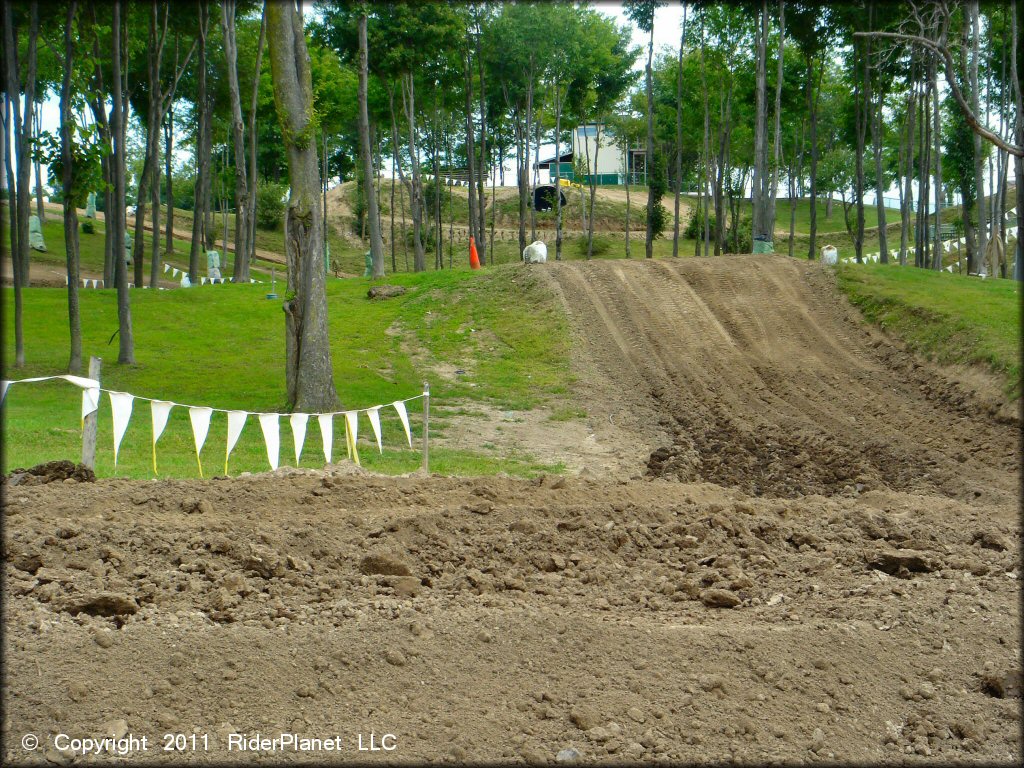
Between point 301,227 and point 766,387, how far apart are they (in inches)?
386

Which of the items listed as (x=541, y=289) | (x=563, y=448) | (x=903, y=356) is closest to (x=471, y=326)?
(x=541, y=289)

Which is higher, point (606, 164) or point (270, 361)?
point (606, 164)

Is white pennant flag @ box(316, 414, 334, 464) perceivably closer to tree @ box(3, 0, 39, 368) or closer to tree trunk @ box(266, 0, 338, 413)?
tree trunk @ box(266, 0, 338, 413)

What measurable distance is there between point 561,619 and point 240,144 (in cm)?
2593

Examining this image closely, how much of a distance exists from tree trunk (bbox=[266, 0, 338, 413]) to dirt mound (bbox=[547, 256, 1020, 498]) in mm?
5406

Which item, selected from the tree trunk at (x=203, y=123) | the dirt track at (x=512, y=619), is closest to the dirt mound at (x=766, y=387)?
the dirt track at (x=512, y=619)

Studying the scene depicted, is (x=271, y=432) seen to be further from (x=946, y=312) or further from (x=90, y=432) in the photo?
(x=946, y=312)

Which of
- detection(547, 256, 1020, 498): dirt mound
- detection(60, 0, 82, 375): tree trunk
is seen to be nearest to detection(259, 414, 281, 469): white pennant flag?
detection(547, 256, 1020, 498): dirt mound

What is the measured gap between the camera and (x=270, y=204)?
60750 mm

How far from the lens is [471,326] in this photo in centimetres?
2323

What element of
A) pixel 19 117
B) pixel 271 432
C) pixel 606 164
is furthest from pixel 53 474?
pixel 606 164

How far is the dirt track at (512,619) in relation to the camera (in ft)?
15.6

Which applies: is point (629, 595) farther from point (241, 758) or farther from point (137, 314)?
point (137, 314)

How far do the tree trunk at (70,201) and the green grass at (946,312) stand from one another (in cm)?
1764
